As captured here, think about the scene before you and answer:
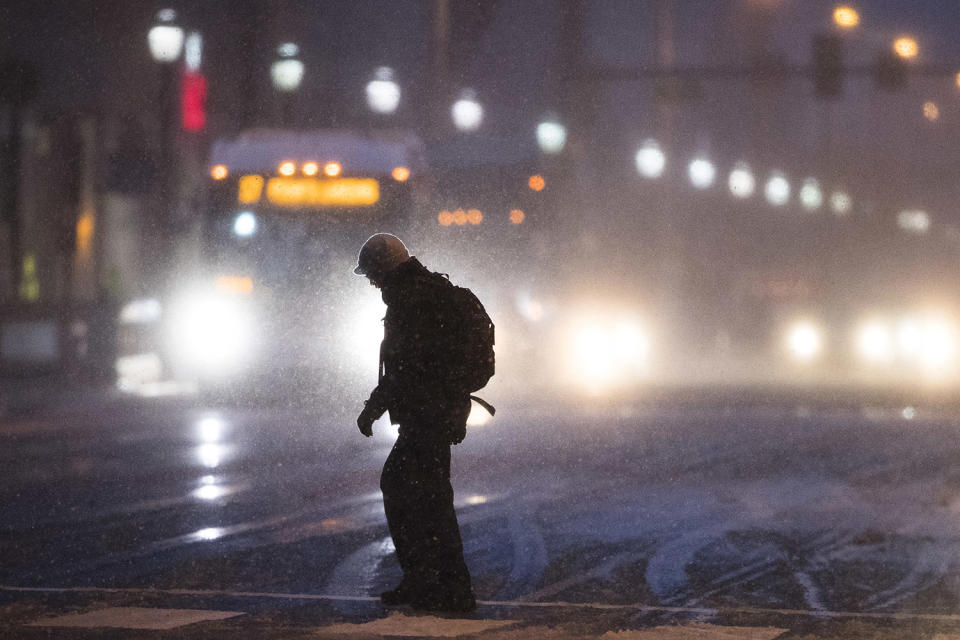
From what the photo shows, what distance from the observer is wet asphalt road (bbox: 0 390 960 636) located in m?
8.14

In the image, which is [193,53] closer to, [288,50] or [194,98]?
[194,98]

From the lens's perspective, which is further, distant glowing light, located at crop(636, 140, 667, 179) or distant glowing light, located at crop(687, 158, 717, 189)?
distant glowing light, located at crop(687, 158, 717, 189)

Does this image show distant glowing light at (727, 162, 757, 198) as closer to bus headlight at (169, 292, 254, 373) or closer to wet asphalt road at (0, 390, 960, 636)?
bus headlight at (169, 292, 254, 373)

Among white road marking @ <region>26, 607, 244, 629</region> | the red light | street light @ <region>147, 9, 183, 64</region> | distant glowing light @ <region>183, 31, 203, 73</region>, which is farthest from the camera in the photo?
the red light

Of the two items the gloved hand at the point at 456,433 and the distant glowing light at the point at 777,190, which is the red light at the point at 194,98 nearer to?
the gloved hand at the point at 456,433

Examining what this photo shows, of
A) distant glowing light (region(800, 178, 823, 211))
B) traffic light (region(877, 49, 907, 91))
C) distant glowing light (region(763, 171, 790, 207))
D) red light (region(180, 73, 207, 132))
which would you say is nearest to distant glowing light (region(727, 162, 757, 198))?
distant glowing light (region(763, 171, 790, 207))

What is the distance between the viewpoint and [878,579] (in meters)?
8.38

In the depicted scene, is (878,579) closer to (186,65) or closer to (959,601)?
(959,601)

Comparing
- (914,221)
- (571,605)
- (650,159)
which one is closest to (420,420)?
(571,605)

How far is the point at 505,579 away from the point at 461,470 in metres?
5.93

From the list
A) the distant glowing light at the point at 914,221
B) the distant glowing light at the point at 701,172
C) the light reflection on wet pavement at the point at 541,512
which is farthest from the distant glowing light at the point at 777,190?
the light reflection on wet pavement at the point at 541,512

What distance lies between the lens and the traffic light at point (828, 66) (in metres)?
29.4

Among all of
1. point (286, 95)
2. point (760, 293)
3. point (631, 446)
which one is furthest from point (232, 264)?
point (760, 293)

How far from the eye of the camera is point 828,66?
96.5 ft
